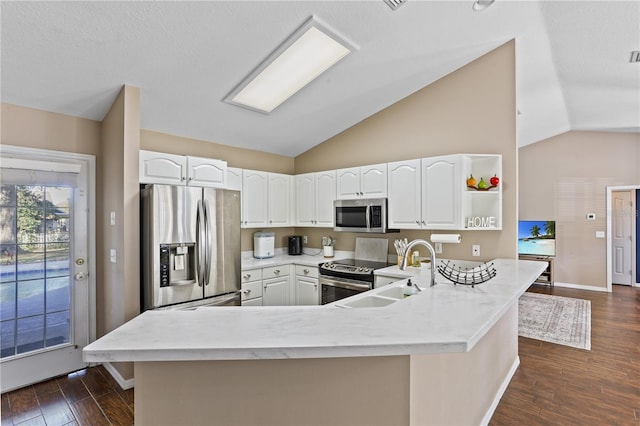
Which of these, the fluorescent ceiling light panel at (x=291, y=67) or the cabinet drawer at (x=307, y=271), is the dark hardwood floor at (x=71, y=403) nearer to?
the cabinet drawer at (x=307, y=271)

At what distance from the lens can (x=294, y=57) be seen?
296 cm

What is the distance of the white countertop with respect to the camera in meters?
1.09

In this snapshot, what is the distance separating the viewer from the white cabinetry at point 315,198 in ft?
14.4

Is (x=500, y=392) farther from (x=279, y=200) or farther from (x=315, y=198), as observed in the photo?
(x=279, y=200)

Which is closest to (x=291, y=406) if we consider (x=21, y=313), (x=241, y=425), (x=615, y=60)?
(x=241, y=425)

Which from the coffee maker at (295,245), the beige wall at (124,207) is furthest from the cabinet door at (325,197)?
the beige wall at (124,207)

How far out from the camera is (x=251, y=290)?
391 centimetres

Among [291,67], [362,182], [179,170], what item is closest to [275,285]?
[362,182]

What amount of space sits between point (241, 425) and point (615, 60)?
15.3 feet

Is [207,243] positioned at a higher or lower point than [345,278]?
higher

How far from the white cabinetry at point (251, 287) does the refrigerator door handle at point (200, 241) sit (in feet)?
2.38

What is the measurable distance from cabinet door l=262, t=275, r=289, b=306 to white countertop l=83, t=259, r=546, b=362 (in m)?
2.58

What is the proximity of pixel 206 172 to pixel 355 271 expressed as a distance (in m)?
1.97

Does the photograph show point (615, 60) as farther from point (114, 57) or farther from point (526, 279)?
point (114, 57)
